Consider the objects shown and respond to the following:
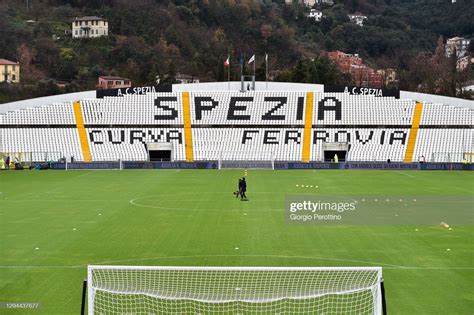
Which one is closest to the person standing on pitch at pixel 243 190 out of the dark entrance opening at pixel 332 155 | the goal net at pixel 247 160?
the goal net at pixel 247 160

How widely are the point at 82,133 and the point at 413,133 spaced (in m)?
33.9

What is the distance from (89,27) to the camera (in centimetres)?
15600

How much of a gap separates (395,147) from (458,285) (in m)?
54.7

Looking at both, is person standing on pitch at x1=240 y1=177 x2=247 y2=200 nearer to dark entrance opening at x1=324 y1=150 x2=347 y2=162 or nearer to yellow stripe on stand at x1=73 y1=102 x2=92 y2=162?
yellow stripe on stand at x1=73 y1=102 x2=92 y2=162

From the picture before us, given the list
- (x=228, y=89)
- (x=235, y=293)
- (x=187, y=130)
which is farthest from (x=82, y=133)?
(x=235, y=293)

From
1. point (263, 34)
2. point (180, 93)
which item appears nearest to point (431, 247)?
point (180, 93)

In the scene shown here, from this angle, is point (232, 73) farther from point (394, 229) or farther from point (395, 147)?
point (394, 229)

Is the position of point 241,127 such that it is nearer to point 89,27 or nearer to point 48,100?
point 48,100

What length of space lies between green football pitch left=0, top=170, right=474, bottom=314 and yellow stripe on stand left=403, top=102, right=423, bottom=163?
24.6 metres

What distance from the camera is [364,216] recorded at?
3406 cm

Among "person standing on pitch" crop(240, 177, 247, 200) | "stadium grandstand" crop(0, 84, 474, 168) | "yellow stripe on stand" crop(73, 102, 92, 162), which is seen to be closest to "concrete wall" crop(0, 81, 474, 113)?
"stadium grandstand" crop(0, 84, 474, 168)

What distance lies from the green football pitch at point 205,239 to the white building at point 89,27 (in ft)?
370

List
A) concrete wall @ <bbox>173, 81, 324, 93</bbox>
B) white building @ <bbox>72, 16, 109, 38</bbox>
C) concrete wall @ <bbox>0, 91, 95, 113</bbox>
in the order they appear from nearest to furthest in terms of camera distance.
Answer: concrete wall @ <bbox>0, 91, 95, 113</bbox> → concrete wall @ <bbox>173, 81, 324, 93</bbox> → white building @ <bbox>72, 16, 109, 38</bbox>

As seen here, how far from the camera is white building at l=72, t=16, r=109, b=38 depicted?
15575 cm
